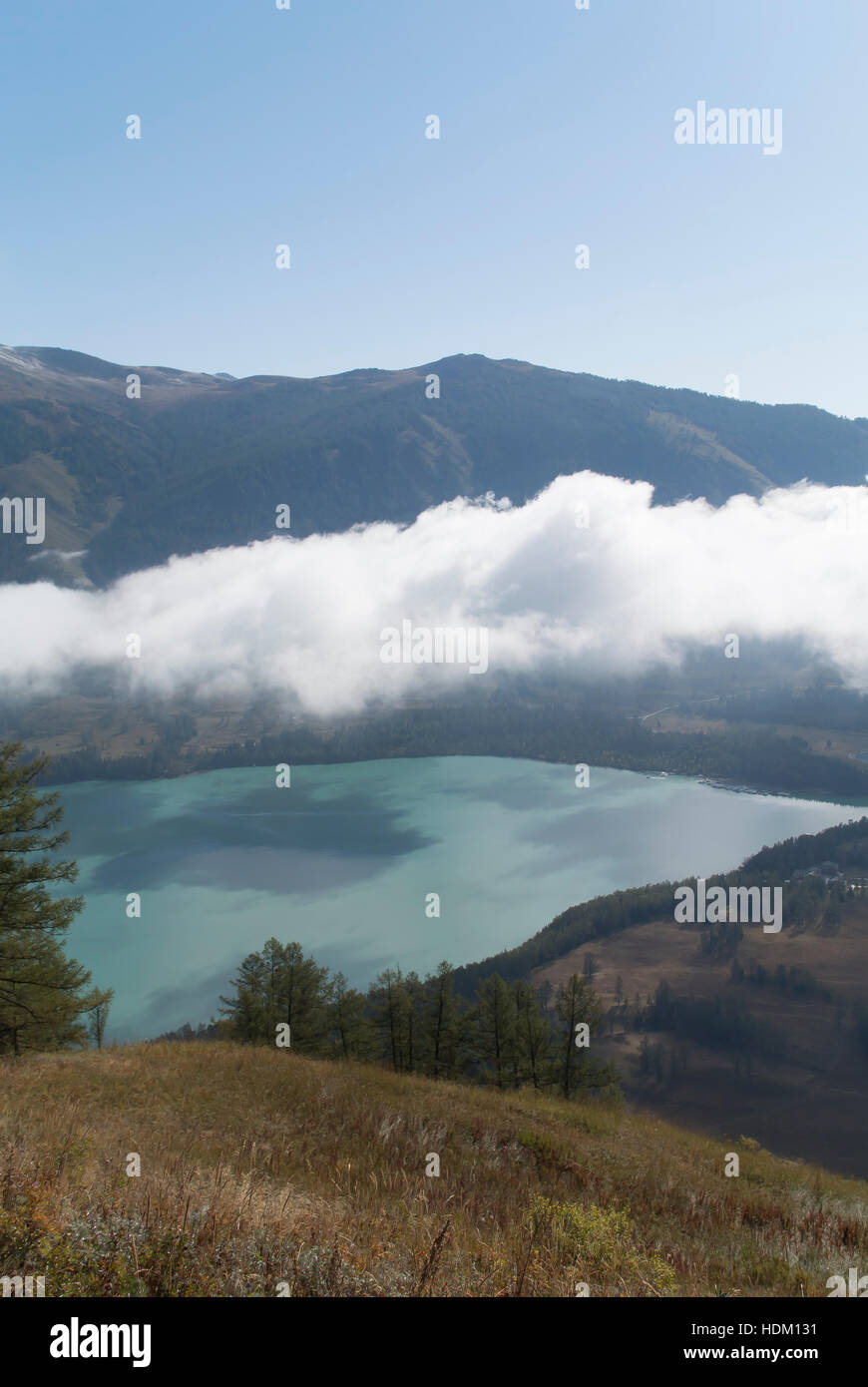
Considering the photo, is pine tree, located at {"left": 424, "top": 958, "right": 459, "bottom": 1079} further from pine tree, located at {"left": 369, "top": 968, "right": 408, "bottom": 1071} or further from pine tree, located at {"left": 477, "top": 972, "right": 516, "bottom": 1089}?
pine tree, located at {"left": 477, "top": 972, "right": 516, "bottom": 1089}

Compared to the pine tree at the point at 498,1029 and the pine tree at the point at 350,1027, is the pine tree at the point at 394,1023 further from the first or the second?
the pine tree at the point at 498,1029

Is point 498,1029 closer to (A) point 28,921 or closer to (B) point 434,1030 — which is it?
(B) point 434,1030

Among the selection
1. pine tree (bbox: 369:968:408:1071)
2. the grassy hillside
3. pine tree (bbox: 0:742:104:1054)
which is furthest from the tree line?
the grassy hillside

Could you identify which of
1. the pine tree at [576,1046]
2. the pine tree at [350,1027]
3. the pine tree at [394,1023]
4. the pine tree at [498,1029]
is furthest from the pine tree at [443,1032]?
the pine tree at [576,1046]

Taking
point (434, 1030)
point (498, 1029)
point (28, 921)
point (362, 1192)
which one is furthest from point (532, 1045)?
point (362, 1192)

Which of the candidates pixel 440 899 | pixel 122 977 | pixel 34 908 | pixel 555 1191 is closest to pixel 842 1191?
pixel 555 1191

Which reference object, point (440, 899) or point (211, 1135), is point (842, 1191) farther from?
point (440, 899)

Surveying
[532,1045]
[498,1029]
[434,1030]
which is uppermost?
[434,1030]
